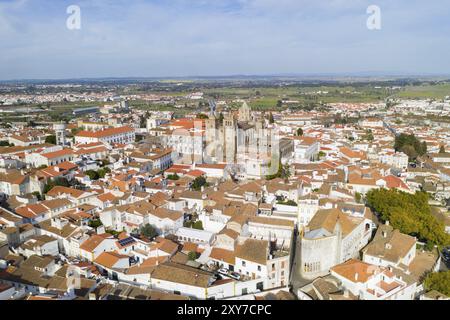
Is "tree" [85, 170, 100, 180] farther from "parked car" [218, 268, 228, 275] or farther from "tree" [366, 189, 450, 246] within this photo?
"tree" [366, 189, 450, 246]

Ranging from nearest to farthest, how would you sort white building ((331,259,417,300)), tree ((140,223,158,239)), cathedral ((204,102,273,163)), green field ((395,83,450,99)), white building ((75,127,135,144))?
white building ((331,259,417,300))
tree ((140,223,158,239))
cathedral ((204,102,273,163))
white building ((75,127,135,144))
green field ((395,83,450,99))

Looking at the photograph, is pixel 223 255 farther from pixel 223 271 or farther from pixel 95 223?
pixel 95 223

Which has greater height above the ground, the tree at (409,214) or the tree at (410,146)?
the tree at (410,146)

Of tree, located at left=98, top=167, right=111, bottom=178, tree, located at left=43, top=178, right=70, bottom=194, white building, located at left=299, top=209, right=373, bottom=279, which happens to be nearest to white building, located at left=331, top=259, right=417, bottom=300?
white building, located at left=299, top=209, right=373, bottom=279

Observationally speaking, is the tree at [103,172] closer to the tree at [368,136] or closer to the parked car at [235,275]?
the parked car at [235,275]

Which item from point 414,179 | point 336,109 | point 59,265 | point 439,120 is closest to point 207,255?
point 59,265

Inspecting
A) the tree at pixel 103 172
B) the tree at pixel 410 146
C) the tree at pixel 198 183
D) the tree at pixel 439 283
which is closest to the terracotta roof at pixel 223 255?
the tree at pixel 439 283

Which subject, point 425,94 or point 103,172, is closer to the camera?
point 103,172

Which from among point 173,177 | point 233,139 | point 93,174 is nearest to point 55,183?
point 93,174
